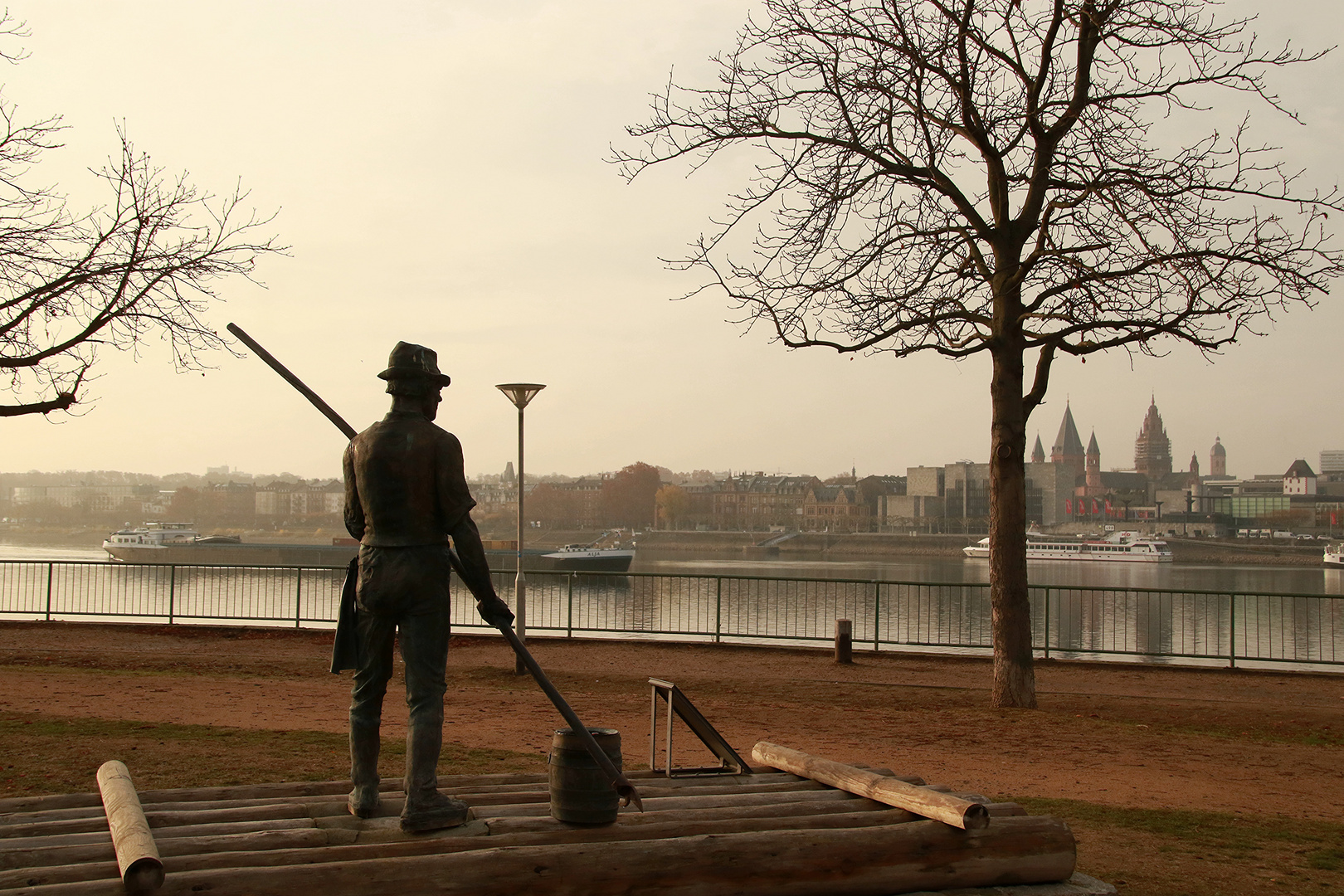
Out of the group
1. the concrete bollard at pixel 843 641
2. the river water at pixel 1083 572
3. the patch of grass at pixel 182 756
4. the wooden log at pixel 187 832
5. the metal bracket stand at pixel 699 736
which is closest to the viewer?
the wooden log at pixel 187 832

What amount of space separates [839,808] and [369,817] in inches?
98.7

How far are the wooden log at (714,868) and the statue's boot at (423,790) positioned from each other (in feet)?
1.58

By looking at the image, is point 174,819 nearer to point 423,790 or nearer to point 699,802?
point 423,790

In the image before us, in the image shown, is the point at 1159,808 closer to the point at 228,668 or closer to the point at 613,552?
the point at 228,668

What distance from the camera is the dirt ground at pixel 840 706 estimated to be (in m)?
9.96

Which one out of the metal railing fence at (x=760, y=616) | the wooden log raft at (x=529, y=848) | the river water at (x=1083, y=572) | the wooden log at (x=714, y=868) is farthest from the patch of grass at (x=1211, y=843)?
the river water at (x=1083, y=572)

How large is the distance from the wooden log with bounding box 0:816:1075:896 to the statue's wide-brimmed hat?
2200 millimetres

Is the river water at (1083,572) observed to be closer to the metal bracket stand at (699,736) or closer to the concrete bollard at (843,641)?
the concrete bollard at (843,641)

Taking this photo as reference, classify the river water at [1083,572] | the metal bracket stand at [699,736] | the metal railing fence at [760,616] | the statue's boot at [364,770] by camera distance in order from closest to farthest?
the statue's boot at [364,770]
the metal bracket stand at [699,736]
the metal railing fence at [760,616]
the river water at [1083,572]

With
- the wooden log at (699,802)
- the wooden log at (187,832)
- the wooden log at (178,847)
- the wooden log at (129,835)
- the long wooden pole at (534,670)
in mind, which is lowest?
the wooden log at (699,802)

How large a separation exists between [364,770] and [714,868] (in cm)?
178

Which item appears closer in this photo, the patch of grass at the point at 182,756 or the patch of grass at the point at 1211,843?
the patch of grass at the point at 1211,843

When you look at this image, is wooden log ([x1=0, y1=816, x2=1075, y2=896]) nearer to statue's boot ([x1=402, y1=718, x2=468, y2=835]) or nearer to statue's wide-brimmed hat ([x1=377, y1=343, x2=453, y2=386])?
statue's boot ([x1=402, y1=718, x2=468, y2=835])

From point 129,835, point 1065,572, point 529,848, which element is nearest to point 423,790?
point 529,848
